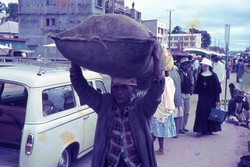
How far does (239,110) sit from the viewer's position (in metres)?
9.33

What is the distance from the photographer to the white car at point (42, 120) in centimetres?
400

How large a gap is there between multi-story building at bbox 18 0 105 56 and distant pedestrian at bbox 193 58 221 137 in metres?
31.0

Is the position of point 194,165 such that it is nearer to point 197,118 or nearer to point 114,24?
point 197,118

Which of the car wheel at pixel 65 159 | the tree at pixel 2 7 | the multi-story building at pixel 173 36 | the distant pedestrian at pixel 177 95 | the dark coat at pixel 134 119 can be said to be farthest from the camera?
the tree at pixel 2 7

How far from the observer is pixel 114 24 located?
97.3 inches

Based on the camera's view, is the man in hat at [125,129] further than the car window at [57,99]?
No

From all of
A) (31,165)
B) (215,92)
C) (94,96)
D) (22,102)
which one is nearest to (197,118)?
(215,92)

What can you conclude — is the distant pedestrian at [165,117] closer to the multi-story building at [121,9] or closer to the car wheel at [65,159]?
the car wheel at [65,159]

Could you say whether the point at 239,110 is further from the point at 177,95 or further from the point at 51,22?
the point at 51,22

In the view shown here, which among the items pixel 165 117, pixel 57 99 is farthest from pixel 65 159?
pixel 165 117

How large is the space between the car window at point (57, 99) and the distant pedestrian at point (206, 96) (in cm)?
382

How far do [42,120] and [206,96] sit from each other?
188 inches

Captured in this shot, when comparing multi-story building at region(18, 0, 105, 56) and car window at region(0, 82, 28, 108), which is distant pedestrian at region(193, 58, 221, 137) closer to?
car window at region(0, 82, 28, 108)

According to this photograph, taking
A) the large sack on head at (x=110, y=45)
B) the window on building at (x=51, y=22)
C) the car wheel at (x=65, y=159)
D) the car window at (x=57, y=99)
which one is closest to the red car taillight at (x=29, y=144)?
the car window at (x=57, y=99)
